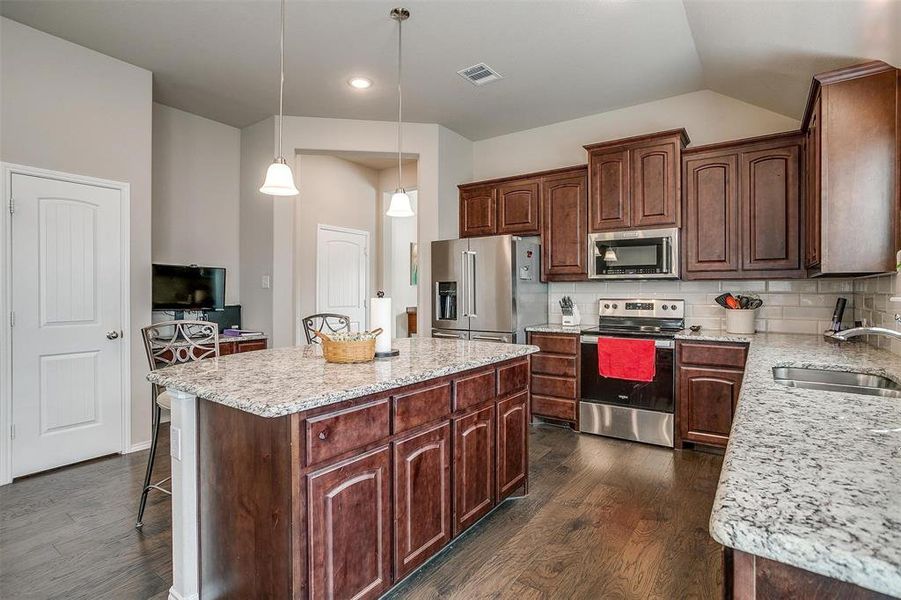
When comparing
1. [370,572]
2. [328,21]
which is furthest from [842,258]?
[328,21]

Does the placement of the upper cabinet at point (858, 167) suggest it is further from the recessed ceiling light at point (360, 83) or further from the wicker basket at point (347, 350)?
the recessed ceiling light at point (360, 83)

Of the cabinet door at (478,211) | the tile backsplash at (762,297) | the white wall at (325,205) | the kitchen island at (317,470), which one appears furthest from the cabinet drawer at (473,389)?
the white wall at (325,205)

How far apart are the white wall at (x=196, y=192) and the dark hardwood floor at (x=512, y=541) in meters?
2.15

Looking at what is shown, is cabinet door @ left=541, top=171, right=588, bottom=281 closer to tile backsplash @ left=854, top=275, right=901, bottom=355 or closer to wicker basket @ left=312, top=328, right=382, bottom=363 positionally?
tile backsplash @ left=854, top=275, right=901, bottom=355

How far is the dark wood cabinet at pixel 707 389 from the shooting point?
130 inches

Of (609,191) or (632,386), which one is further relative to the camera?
(609,191)

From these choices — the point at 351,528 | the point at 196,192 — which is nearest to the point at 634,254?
the point at 351,528

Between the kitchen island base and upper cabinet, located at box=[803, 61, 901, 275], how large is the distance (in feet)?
6.89

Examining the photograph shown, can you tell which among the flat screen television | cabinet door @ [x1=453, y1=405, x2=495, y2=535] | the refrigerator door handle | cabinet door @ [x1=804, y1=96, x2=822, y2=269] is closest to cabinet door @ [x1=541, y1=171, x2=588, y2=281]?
the refrigerator door handle

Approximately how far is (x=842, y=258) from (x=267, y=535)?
2.98m

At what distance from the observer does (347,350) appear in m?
2.07

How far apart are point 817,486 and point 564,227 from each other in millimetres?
3730

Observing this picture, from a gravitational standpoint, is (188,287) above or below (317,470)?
above

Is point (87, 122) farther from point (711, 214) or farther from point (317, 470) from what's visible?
point (711, 214)
